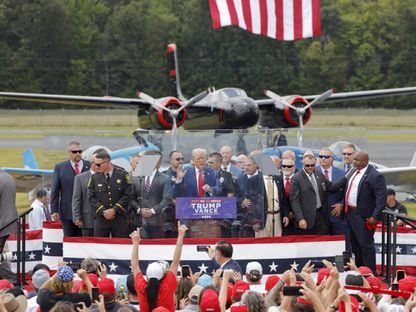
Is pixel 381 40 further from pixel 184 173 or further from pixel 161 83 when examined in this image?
pixel 184 173

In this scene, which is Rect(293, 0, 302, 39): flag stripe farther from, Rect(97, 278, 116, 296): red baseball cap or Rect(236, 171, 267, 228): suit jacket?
Rect(97, 278, 116, 296): red baseball cap

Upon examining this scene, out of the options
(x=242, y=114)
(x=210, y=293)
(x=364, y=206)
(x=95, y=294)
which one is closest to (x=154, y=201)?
(x=364, y=206)

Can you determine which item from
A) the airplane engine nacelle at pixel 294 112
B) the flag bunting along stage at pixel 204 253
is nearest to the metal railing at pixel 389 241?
the flag bunting along stage at pixel 204 253

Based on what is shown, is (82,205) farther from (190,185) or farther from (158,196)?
(190,185)

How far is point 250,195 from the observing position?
1334 cm

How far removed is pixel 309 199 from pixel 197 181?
156cm

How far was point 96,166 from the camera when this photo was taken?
1367 centimetres

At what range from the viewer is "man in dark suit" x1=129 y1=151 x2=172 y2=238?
13281mm

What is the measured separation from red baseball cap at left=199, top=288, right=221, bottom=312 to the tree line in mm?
65523

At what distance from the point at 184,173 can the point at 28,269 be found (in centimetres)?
292

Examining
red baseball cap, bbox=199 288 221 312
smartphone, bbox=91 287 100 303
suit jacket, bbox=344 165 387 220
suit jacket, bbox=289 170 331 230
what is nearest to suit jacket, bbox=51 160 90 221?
suit jacket, bbox=289 170 331 230

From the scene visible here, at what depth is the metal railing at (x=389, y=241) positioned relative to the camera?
1276 centimetres

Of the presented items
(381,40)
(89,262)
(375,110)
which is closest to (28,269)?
(89,262)

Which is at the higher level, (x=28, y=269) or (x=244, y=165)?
(x=244, y=165)
